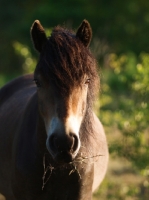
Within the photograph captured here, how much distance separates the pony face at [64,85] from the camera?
203 inches

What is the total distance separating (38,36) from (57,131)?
3.54 feet

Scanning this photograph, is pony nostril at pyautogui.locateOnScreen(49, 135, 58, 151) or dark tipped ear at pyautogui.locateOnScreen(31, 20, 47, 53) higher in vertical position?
dark tipped ear at pyautogui.locateOnScreen(31, 20, 47, 53)

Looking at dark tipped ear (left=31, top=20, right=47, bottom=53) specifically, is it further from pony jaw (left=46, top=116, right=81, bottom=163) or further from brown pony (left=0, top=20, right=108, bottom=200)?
pony jaw (left=46, top=116, right=81, bottom=163)

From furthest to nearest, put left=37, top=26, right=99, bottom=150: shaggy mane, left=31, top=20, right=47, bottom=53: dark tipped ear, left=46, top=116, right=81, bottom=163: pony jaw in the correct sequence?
left=31, top=20, right=47, bottom=53: dark tipped ear < left=37, top=26, right=99, bottom=150: shaggy mane < left=46, top=116, right=81, bottom=163: pony jaw

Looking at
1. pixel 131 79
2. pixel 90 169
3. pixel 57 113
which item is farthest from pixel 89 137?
pixel 131 79

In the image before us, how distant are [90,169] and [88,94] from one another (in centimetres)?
82

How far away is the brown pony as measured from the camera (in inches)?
207

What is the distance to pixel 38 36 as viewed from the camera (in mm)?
5789

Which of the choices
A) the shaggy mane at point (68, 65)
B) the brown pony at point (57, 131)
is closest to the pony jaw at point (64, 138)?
the brown pony at point (57, 131)

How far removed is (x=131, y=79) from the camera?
32.6 feet

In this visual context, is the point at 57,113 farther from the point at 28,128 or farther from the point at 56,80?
the point at 28,128

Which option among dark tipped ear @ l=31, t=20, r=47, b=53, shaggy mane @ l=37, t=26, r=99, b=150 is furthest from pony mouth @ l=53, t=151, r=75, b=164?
dark tipped ear @ l=31, t=20, r=47, b=53

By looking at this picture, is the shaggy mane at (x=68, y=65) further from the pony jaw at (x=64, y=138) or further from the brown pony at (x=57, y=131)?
the pony jaw at (x=64, y=138)

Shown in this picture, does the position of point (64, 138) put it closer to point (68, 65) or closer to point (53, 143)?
point (53, 143)
